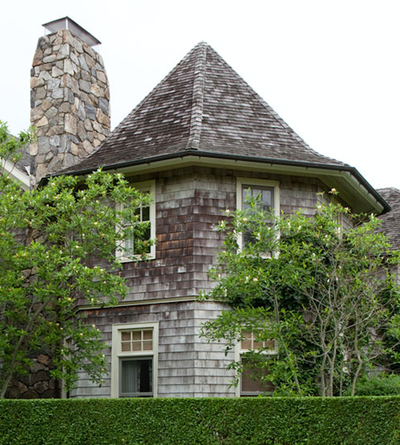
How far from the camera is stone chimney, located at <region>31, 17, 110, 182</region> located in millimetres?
16344

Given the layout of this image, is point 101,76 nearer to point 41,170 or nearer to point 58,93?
point 58,93

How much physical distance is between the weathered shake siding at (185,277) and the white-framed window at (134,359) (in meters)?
0.14

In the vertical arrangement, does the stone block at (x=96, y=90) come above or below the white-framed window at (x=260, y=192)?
above

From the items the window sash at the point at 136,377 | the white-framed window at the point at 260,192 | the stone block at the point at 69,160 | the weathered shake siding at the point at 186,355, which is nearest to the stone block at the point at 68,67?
the stone block at the point at 69,160

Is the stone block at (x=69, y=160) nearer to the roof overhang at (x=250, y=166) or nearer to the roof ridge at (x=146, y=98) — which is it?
the roof ridge at (x=146, y=98)

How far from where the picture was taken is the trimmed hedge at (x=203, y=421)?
8883 millimetres

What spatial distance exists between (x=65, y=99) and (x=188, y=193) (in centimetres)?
467

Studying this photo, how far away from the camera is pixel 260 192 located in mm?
13953

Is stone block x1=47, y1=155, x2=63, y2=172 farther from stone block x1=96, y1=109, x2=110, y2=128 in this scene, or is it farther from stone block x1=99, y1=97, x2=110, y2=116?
stone block x1=99, y1=97, x2=110, y2=116

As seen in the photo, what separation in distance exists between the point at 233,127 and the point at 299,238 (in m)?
3.57

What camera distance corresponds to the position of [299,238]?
1193cm

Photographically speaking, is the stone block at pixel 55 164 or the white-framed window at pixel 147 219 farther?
the stone block at pixel 55 164

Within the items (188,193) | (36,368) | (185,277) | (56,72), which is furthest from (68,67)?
(36,368)

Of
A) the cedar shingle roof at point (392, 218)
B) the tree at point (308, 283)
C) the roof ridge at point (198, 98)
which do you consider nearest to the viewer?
the tree at point (308, 283)
